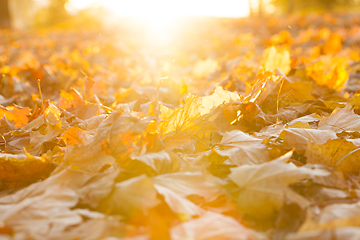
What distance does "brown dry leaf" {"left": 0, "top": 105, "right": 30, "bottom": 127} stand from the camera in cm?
140

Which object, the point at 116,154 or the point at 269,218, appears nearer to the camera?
the point at 269,218

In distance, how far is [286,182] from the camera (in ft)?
2.63

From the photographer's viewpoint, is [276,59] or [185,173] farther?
[276,59]

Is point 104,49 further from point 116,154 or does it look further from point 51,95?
point 116,154

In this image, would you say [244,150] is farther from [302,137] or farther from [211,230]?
[211,230]

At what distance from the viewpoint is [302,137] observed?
40.4 inches

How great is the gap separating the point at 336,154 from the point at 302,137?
0.12 meters

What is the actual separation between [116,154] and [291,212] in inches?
22.0

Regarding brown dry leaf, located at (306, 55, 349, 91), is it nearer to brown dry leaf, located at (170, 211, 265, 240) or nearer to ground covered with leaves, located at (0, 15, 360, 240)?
ground covered with leaves, located at (0, 15, 360, 240)

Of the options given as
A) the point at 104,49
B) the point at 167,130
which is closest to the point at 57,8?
the point at 104,49

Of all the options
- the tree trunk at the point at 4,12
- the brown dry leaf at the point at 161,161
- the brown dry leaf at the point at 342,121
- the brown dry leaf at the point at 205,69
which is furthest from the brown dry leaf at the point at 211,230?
the tree trunk at the point at 4,12

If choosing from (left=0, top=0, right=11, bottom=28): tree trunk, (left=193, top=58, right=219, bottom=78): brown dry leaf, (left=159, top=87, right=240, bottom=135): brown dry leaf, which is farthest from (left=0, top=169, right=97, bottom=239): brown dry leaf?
(left=0, top=0, right=11, bottom=28): tree trunk

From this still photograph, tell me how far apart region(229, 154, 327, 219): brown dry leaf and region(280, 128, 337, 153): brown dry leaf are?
184 mm

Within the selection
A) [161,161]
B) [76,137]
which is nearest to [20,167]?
[76,137]
